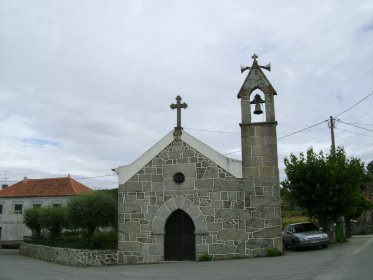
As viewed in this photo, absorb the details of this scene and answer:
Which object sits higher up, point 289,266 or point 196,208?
point 196,208

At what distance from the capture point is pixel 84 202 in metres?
20.6

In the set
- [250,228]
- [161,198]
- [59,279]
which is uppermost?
[161,198]

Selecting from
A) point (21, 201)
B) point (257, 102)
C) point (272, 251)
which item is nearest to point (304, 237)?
point (272, 251)

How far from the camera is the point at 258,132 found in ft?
53.9

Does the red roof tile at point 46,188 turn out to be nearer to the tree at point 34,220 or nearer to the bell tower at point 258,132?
the tree at point 34,220

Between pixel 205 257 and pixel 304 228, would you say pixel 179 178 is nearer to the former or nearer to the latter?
pixel 205 257

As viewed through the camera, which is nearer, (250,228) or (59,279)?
(59,279)

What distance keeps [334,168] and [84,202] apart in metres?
12.2

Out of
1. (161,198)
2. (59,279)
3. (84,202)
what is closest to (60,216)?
(84,202)

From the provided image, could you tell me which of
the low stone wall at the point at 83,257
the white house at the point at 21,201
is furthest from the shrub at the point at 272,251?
the white house at the point at 21,201

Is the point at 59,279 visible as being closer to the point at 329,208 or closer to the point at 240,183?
the point at 240,183

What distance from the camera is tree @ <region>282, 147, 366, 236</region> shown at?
64.3 feet

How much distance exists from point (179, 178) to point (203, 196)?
1.24 meters

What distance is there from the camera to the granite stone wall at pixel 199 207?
15695 millimetres
